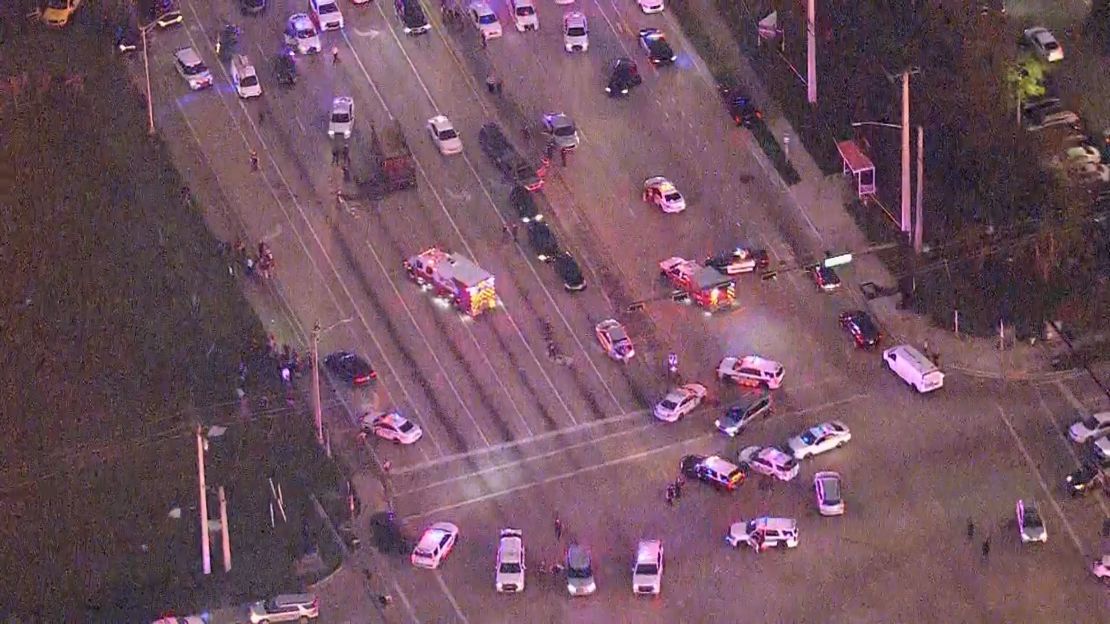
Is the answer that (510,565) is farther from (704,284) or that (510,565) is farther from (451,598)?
(704,284)

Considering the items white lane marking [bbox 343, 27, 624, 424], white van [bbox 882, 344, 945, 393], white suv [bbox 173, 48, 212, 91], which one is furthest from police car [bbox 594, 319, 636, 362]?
white suv [bbox 173, 48, 212, 91]

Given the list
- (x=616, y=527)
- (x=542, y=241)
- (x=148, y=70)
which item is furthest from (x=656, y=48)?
(x=616, y=527)

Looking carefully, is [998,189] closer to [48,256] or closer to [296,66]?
[296,66]

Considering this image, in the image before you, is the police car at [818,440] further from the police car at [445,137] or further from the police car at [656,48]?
the police car at [656,48]

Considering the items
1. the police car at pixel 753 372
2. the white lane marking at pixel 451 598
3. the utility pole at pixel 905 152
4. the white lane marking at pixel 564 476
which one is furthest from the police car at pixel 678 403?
the utility pole at pixel 905 152

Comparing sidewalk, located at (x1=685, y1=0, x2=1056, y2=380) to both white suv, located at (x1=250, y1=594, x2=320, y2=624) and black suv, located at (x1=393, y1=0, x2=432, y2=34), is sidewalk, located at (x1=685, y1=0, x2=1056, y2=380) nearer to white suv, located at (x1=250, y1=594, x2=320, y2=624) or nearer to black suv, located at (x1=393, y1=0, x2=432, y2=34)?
black suv, located at (x1=393, y1=0, x2=432, y2=34)
